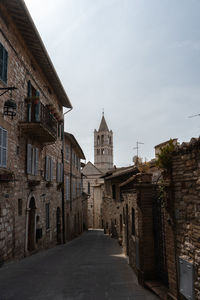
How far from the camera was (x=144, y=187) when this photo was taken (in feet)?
23.9

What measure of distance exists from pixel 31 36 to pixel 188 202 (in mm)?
9499

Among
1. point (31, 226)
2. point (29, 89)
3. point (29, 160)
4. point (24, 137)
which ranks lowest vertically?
point (31, 226)

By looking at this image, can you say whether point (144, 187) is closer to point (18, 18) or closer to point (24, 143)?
point (24, 143)

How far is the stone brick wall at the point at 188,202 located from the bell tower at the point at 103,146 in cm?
7632

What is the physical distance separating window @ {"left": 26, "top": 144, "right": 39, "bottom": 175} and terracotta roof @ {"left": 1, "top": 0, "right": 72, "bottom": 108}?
4465mm

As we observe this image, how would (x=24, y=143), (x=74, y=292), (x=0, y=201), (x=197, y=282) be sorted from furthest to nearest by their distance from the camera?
(x=24, y=143) → (x=0, y=201) → (x=74, y=292) → (x=197, y=282)

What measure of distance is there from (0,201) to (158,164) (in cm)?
553

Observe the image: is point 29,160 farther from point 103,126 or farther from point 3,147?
point 103,126

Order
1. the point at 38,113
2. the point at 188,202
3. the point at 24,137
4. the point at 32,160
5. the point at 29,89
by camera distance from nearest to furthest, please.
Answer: the point at 188,202 → the point at 24,137 → the point at 29,89 → the point at 32,160 → the point at 38,113

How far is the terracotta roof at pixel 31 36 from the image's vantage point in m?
9.06

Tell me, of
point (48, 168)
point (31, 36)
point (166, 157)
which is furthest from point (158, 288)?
point (31, 36)

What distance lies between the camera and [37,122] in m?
10.5

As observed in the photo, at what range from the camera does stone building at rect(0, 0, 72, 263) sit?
8758 mm

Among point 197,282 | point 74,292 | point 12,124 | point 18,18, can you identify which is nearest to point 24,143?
point 12,124
